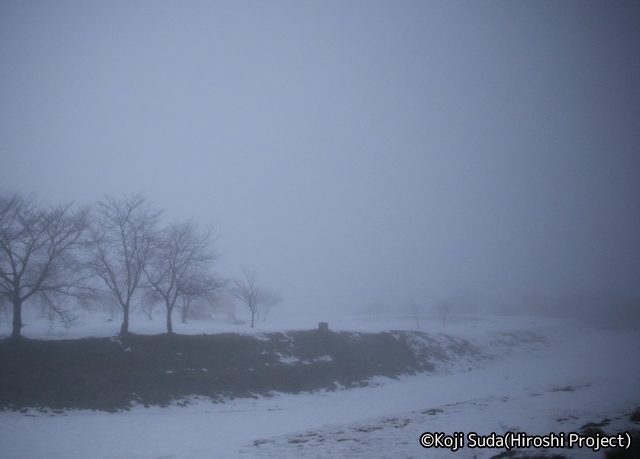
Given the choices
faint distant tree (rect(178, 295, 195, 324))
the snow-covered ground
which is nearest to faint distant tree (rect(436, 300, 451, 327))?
the snow-covered ground

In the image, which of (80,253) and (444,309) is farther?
(444,309)

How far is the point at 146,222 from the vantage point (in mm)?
28203

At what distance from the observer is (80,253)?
2648 cm

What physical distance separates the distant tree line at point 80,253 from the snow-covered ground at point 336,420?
3630 mm

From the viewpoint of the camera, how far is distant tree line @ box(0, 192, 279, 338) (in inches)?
895

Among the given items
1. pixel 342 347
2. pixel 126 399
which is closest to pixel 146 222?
pixel 126 399

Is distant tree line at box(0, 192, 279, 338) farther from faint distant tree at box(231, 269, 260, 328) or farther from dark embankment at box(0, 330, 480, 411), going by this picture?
faint distant tree at box(231, 269, 260, 328)

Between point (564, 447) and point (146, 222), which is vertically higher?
point (146, 222)

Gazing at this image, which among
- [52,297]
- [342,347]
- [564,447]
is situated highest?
[52,297]

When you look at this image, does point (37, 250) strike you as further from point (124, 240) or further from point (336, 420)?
point (336, 420)

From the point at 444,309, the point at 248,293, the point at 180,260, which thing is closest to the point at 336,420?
the point at 180,260

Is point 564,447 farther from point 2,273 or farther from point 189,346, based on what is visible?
point 2,273

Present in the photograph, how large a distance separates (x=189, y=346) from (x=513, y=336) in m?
52.1

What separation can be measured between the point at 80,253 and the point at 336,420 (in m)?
24.7
